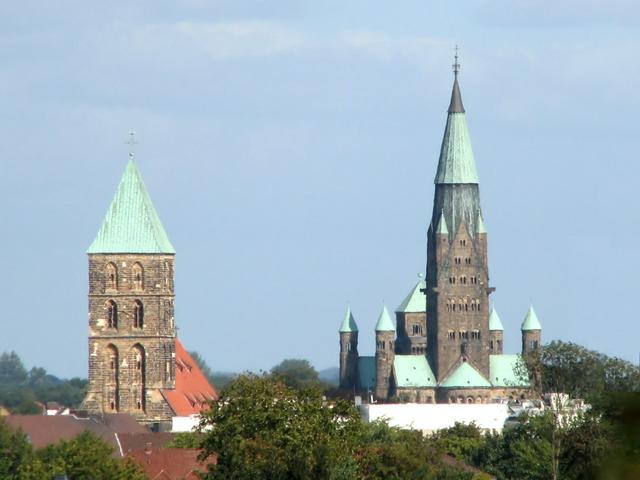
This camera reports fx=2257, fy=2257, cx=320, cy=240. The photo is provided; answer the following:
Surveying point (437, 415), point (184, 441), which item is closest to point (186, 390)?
point (437, 415)

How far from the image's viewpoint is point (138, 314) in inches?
5079

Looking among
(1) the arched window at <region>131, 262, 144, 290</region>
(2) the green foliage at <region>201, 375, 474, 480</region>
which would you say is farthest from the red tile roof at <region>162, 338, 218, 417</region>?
(2) the green foliage at <region>201, 375, 474, 480</region>

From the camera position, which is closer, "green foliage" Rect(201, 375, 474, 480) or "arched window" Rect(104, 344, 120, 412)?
"green foliage" Rect(201, 375, 474, 480)

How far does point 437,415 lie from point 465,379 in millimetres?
38872

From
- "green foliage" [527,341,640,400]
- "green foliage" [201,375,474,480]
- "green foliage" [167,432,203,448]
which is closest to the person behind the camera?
"green foliage" [201,375,474,480]

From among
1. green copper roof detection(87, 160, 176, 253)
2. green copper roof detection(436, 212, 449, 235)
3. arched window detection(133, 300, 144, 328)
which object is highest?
green copper roof detection(436, 212, 449, 235)

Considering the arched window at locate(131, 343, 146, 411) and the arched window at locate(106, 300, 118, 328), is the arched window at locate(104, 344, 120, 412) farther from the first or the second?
the arched window at locate(106, 300, 118, 328)

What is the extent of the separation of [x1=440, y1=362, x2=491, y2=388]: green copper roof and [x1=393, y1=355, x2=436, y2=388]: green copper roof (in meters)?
1.37

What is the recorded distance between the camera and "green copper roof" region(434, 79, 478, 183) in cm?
19625

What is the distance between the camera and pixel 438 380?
626ft

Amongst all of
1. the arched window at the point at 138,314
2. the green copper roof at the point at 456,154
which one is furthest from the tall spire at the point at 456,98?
the arched window at the point at 138,314

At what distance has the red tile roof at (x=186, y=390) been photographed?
128700 mm

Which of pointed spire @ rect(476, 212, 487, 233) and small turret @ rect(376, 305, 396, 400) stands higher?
pointed spire @ rect(476, 212, 487, 233)

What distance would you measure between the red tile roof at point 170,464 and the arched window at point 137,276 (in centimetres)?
5113
